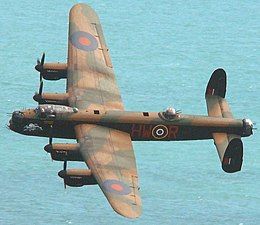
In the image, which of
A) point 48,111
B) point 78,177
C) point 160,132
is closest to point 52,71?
point 48,111

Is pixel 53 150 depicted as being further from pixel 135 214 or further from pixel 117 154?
pixel 135 214

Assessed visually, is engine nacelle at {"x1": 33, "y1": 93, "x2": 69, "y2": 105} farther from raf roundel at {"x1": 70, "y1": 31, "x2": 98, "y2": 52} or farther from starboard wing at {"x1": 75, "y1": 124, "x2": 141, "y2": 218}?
raf roundel at {"x1": 70, "y1": 31, "x2": 98, "y2": 52}

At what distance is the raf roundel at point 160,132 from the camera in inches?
5994

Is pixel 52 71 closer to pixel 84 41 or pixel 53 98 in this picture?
pixel 53 98

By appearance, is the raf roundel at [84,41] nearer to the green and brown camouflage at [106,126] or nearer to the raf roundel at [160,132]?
the green and brown camouflage at [106,126]

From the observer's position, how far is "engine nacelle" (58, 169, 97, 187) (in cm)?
14312

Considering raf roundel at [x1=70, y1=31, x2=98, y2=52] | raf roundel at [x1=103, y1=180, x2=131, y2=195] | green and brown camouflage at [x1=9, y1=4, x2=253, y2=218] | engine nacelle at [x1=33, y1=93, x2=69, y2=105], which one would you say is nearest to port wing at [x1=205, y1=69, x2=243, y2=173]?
green and brown camouflage at [x1=9, y1=4, x2=253, y2=218]

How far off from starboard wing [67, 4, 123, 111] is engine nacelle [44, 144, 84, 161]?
24.1 feet

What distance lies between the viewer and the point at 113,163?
473ft

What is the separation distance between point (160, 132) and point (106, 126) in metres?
6.55

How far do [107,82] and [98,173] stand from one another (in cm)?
1971

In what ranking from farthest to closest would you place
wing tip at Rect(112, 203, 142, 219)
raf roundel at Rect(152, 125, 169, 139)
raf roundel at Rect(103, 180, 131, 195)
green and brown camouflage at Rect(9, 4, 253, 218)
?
raf roundel at Rect(152, 125, 169, 139) → green and brown camouflage at Rect(9, 4, 253, 218) → raf roundel at Rect(103, 180, 131, 195) → wing tip at Rect(112, 203, 142, 219)

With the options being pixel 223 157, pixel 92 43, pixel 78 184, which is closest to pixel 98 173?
pixel 78 184

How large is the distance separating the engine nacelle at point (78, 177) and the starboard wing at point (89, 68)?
10080 millimetres
